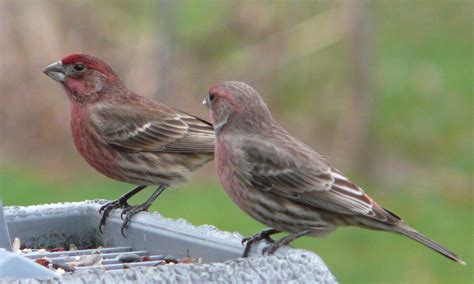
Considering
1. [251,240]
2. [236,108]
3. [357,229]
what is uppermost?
[236,108]

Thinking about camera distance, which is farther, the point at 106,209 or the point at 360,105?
the point at 360,105

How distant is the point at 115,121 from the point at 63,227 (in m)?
2.29

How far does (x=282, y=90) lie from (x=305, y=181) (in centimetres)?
948

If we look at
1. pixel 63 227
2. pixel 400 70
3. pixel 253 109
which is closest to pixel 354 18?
pixel 400 70

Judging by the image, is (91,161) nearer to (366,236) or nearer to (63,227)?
(63,227)

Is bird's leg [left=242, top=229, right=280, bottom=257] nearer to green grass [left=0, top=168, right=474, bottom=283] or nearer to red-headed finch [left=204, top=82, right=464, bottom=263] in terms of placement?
red-headed finch [left=204, top=82, right=464, bottom=263]

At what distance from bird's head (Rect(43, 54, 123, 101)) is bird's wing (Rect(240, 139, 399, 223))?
5.57 ft

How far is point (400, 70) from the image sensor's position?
661 inches

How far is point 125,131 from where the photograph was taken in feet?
25.5

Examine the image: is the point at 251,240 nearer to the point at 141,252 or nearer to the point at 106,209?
the point at 141,252

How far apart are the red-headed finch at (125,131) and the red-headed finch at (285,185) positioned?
1244 millimetres

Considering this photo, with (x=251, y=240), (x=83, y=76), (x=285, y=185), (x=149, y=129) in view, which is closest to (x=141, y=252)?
(x=251, y=240)

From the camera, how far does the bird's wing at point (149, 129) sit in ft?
25.3

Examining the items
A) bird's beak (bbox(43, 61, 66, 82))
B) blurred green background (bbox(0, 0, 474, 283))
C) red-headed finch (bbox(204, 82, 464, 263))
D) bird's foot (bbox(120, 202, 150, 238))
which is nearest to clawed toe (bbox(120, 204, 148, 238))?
bird's foot (bbox(120, 202, 150, 238))
